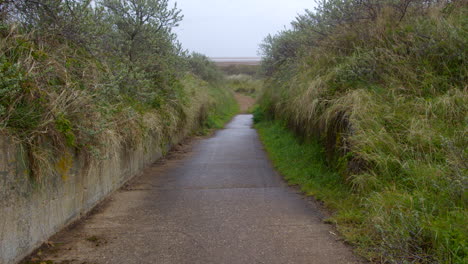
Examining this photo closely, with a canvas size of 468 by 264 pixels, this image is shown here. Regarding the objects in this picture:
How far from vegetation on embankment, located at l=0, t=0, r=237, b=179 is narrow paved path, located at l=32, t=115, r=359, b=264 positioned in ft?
3.21

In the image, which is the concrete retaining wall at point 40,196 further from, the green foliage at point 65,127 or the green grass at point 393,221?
the green grass at point 393,221

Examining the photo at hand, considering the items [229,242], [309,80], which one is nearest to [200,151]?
[309,80]

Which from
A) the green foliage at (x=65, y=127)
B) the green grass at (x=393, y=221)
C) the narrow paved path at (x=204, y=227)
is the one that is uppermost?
the green foliage at (x=65, y=127)

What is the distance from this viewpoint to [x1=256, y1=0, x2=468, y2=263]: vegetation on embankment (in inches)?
175

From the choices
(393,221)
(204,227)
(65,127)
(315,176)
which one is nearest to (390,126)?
(315,176)

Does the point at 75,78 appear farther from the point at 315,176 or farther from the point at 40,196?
the point at 315,176

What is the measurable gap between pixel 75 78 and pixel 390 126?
4.79 metres

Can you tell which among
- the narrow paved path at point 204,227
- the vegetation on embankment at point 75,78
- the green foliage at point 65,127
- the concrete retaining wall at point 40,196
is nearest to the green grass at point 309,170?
the narrow paved path at point 204,227

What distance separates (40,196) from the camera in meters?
4.89

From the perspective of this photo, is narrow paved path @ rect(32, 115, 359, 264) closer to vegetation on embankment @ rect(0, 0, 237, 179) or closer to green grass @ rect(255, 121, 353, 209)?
green grass @ rect(255, 121, 353, 209)

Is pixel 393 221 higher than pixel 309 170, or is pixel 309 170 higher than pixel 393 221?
pixel 393 221

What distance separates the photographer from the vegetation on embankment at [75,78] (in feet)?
15.5

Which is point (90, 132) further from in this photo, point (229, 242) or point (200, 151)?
point (200, 151)

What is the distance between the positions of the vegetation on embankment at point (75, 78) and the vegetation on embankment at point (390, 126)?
3431 mm
